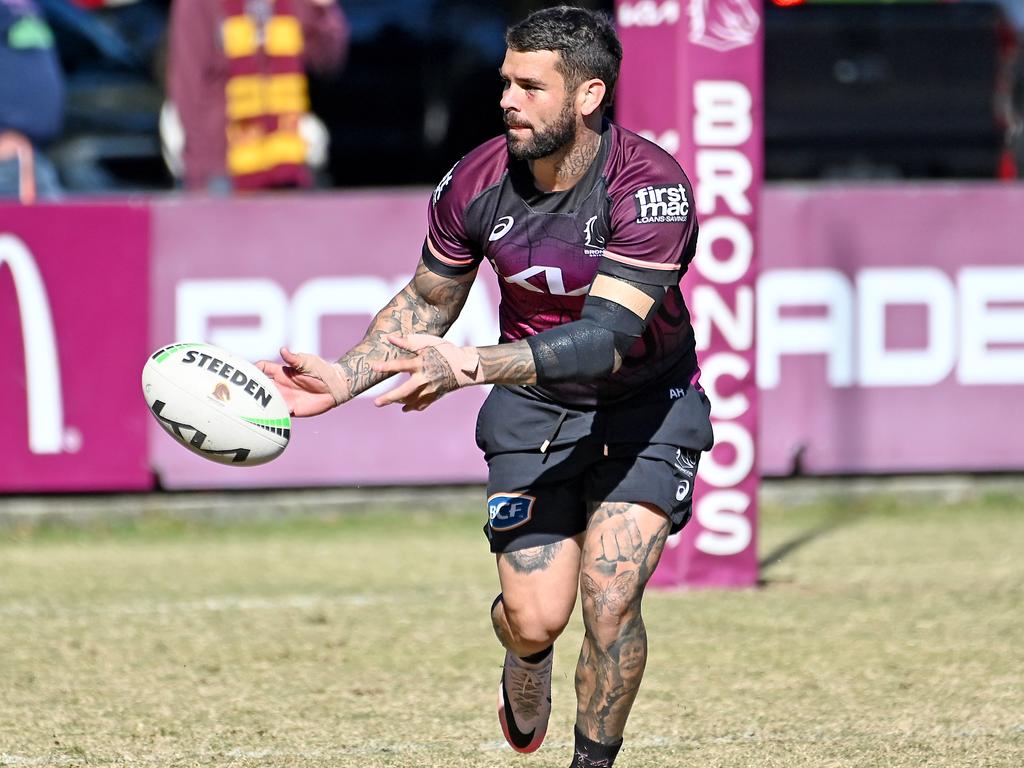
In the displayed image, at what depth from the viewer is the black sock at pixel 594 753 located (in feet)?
18.4

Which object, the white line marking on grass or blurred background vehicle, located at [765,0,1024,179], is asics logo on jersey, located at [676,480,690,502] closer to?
the white line marking on grass

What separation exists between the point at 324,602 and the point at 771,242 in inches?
154

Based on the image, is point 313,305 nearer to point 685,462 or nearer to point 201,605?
point 201,605

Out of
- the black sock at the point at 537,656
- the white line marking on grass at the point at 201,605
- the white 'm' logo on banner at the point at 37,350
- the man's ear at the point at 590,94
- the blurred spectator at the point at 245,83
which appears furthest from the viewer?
the blurred spectator at the point at 245,83

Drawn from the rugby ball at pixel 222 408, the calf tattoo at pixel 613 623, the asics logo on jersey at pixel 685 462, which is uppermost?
the rugby ball at pixel 222 408

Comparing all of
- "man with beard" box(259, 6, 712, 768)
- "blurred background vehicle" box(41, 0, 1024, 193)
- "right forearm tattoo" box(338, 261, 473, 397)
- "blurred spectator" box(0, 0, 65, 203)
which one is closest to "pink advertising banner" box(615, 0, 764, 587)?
"man with beard" box(259, 6, 712, 768)

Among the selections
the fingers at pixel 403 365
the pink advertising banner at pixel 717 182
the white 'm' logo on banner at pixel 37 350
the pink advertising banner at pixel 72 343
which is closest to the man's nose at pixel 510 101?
the fingers at pixel 403 365

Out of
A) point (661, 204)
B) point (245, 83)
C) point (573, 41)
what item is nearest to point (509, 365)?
point (661, 204)

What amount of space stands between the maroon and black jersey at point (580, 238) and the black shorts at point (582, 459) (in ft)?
0.23

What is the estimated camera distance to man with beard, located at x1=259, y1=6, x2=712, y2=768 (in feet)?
17.5

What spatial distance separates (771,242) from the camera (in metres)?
11.1

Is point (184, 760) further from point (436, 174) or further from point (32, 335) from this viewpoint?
point (436, 174)

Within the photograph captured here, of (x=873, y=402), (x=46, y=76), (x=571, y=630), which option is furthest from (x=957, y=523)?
(x=46, y=76)

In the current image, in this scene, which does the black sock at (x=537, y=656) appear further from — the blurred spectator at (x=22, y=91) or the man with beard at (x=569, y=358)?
the blurred spectator at (x=22, y=91)
